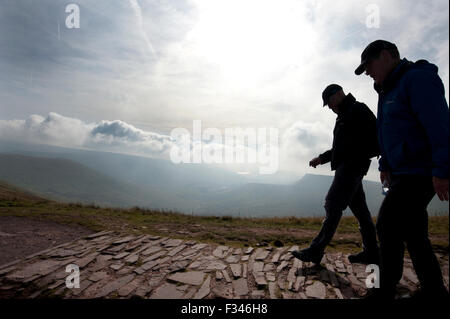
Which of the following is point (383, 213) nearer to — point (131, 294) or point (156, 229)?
point (131, 294)

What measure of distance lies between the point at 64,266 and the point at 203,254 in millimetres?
2639

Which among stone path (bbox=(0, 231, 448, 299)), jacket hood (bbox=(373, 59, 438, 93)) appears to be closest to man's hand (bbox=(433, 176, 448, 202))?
jacket hood (bbox=(373, 59, 438, 93))

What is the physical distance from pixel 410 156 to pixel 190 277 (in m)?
3.68

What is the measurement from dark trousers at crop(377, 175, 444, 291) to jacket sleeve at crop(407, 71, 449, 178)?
38 cm

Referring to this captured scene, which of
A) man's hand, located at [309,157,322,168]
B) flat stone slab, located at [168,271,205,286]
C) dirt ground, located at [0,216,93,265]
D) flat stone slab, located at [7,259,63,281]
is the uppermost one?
man's hand, located at [309,157,322,168]

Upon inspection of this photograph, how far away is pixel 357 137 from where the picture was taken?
418cm

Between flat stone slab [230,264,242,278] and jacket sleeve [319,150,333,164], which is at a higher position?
jacket sleeve [319,150,333,164]

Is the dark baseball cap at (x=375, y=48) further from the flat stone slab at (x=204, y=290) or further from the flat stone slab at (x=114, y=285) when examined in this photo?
the flat stone slab at (x=114, y=285)

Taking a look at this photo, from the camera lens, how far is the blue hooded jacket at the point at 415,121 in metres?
2.46

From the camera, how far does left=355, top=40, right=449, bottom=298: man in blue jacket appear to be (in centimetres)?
249

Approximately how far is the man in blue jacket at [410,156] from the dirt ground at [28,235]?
255 inches

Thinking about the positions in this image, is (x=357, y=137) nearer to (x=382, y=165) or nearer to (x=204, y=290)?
(x=382, y=165)

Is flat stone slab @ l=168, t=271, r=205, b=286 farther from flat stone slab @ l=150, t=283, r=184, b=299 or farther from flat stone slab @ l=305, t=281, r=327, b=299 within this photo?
flat stone slab @ l=305, t=281, r=327, b=299

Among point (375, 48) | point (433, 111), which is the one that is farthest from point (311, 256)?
point (375, 48)
